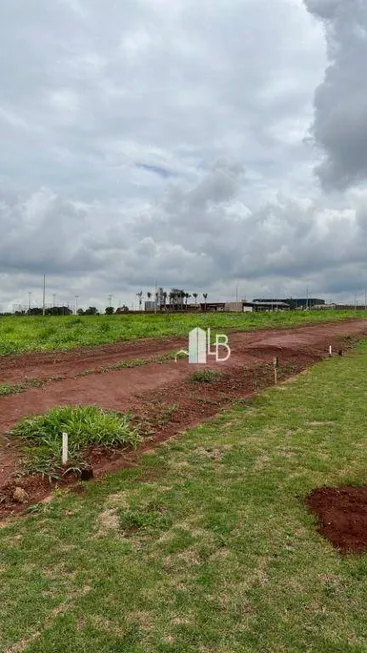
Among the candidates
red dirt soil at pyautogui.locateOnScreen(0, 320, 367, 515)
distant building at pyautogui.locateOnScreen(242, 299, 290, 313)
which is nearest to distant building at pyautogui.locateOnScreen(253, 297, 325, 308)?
distant building at pyautogui.locateOnScreen(242, 299, 290, 313)

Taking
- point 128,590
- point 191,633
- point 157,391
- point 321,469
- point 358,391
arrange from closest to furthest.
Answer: point 191,633, point 128,590, point 321,469, point 157,391, point 358,391

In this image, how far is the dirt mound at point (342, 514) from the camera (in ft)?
14.0

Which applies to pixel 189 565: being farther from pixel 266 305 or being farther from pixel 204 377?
pixel 266 305

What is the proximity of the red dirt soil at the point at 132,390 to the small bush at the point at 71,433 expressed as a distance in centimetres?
20

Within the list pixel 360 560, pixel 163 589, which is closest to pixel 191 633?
pixel 163 589

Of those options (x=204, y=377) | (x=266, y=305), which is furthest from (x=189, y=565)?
(x=266, y=305)

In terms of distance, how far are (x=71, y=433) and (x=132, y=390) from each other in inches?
137

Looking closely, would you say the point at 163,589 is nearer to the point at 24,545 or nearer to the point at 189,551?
the point at 189,551

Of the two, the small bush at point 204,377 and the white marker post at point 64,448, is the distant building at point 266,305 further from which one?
the white marker post at point 64,448

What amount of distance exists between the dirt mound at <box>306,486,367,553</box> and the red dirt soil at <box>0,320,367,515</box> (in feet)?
7.76

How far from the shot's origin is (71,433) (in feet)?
21.9

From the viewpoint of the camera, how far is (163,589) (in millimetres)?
3580

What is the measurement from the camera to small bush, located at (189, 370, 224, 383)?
11.4 m

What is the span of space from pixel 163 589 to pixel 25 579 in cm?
102
